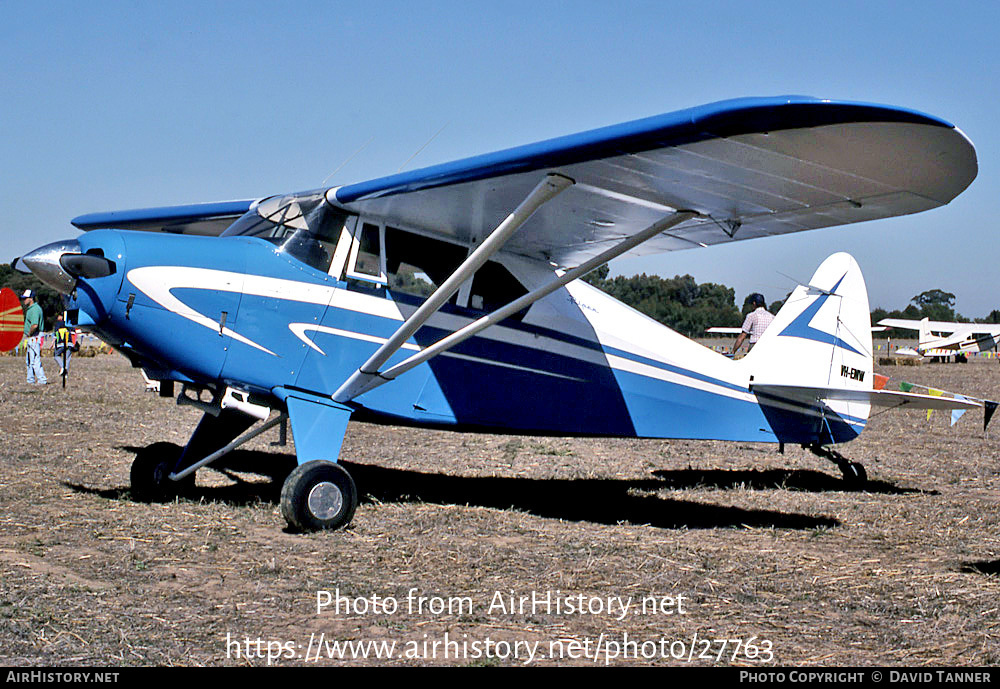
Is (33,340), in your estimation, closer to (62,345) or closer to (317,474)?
(62,345)

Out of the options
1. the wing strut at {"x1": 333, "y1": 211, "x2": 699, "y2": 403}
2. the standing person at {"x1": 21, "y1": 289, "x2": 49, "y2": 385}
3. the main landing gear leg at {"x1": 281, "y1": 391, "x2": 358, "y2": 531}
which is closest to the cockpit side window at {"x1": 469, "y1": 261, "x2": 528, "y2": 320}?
the wing strut at {"x1": 333, "y1": 211, "x2": 699, "y2": 403}

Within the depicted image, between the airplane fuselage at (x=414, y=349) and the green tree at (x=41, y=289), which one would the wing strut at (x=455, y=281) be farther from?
the green tree at (x=41, y=289)

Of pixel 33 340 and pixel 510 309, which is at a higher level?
pixel 510 309

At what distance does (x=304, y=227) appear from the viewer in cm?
606

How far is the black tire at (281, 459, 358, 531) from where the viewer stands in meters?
5.35

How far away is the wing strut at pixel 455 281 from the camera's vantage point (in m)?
5.09

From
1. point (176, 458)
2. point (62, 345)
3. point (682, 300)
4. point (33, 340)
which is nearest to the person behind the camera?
point (176, 458)

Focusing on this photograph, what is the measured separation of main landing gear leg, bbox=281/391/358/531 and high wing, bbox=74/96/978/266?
1.43m

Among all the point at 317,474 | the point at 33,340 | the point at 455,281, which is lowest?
the point at 317,474

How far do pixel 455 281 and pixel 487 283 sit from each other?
1166mm

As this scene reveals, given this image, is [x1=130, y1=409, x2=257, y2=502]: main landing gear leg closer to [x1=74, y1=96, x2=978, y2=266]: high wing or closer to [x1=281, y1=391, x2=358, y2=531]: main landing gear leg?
[x1=281, y1=391, x2=358, y2=531]: main landing gear leg

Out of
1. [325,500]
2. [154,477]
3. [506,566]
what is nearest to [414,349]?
[325,500]

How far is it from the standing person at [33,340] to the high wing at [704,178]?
44.0 ft
